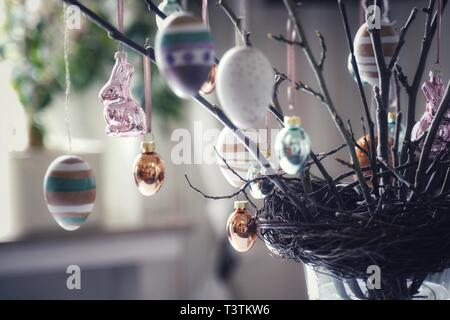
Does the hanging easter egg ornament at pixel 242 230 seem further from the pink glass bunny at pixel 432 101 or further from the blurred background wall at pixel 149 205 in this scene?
the blurred background wall at pixel 149 205

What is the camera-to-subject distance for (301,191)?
0.71 m

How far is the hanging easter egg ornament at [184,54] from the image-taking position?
505 millimetres

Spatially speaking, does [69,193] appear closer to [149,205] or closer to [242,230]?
[242,230]

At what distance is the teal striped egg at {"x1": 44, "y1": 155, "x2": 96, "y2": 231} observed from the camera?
0.70 metres

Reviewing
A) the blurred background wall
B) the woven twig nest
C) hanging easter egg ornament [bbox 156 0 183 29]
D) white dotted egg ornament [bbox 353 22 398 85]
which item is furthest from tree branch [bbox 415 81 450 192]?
the blurred background wall

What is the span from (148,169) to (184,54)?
0.73ft

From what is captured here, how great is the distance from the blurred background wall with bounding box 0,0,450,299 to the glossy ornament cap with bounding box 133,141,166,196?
1.10 meters

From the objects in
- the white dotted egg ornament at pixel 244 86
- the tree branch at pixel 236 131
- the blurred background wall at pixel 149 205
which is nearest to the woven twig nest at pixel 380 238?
the tree branch at pixel 236 131

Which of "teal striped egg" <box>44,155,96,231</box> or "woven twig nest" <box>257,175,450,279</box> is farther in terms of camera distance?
"teal striped egg" <box>44,155,96,231</box>

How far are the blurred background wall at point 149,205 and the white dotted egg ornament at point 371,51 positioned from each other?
44.7 inches

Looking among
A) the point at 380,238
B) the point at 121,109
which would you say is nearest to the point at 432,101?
the point at 380,238

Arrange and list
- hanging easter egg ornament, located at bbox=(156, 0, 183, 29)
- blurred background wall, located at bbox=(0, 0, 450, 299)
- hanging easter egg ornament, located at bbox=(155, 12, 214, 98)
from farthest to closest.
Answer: blurred background wall, located at bbox=(0, 0, 450, 299) → hanging easter egg ornament, located at bbox=(156, 0, 183, 29) → hanging easter egg ornament, located at bbox=(155, 12, 214, 98)

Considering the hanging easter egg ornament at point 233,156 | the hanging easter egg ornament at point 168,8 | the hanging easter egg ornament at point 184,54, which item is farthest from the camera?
the hanging easter egg ornament at point 233,156

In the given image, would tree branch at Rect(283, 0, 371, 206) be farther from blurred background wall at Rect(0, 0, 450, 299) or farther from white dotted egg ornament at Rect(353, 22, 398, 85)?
blurred background wall at Rect(0, 0, 450, 299)
